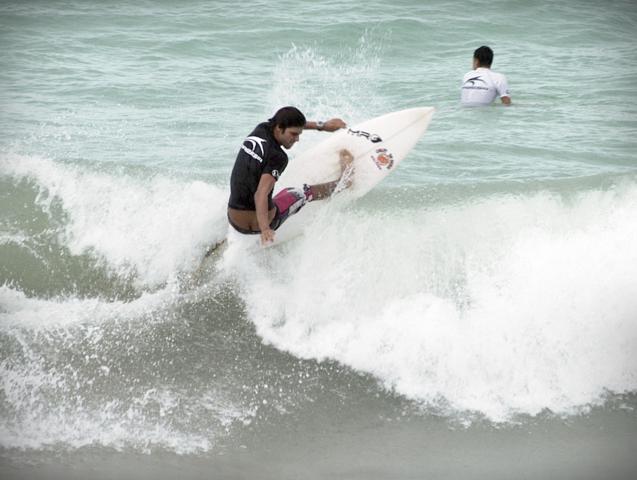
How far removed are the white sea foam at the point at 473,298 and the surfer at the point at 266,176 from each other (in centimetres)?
48

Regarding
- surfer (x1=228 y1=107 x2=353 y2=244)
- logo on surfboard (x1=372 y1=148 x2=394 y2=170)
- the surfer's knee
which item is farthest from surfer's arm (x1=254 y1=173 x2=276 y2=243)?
logo on surfboard (x1=372 y1=148 x2=394 y2=170)

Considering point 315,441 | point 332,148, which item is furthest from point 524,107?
point 315,441

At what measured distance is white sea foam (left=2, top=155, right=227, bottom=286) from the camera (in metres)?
6.28

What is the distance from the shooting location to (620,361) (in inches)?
198

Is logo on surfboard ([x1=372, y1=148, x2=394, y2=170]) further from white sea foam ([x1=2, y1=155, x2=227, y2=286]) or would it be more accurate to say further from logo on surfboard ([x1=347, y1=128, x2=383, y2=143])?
white sea foam ([x1=2, y1=155, x2=227, y2=286])

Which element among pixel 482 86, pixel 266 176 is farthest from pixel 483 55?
pixel 266 176

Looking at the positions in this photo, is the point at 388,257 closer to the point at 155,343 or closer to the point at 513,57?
the point at 155,343

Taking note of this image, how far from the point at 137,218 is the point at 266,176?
7.81 ft

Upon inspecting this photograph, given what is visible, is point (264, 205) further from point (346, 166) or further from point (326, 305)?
point (346, 166)

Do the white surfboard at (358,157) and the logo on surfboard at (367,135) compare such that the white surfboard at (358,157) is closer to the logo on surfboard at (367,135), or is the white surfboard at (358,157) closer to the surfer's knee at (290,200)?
the logo on surfboard at (367,135)

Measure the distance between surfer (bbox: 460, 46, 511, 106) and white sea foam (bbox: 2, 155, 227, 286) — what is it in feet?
14.3

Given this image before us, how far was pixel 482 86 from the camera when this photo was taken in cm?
958

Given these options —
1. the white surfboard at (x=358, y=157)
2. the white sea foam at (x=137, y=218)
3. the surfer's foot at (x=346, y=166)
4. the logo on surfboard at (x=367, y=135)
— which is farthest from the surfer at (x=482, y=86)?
the white sea foam at (x=137, y=218)

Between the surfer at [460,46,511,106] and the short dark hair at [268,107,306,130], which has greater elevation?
the short dark hair at [268,107,306,130]
